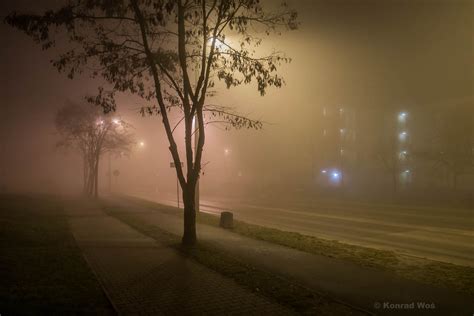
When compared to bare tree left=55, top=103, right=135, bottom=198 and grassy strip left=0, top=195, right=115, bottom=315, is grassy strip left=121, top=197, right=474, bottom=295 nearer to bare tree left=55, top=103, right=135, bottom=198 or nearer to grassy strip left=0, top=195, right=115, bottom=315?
grassy strip left=0, top=195, right=115, bottom=315

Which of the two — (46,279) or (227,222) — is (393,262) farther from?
(227,222)

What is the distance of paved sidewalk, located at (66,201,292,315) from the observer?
6531 millimetres

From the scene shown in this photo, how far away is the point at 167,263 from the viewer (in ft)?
32.3

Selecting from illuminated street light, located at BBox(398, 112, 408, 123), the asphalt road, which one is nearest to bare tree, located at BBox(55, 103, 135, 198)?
the asphalt road

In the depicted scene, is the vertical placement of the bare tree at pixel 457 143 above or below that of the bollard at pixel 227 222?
above

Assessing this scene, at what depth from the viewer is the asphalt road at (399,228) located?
13602 mm

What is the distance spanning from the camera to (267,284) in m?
7.89

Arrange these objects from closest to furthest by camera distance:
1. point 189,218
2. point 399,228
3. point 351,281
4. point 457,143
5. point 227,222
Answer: point 351,281
point 189,218
point 227,222
point 399,228
point 457,143

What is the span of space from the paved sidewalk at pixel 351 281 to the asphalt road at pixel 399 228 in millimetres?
4137

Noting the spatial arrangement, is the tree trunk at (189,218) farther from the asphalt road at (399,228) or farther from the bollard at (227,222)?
the asphalt road at (399,228)

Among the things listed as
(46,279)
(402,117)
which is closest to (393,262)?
(46,279)

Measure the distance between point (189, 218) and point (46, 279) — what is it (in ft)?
16.7

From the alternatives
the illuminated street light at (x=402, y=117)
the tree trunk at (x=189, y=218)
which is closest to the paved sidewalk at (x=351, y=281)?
the tree trunk at (x=189, y=218)

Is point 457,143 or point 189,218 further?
point 457,143
